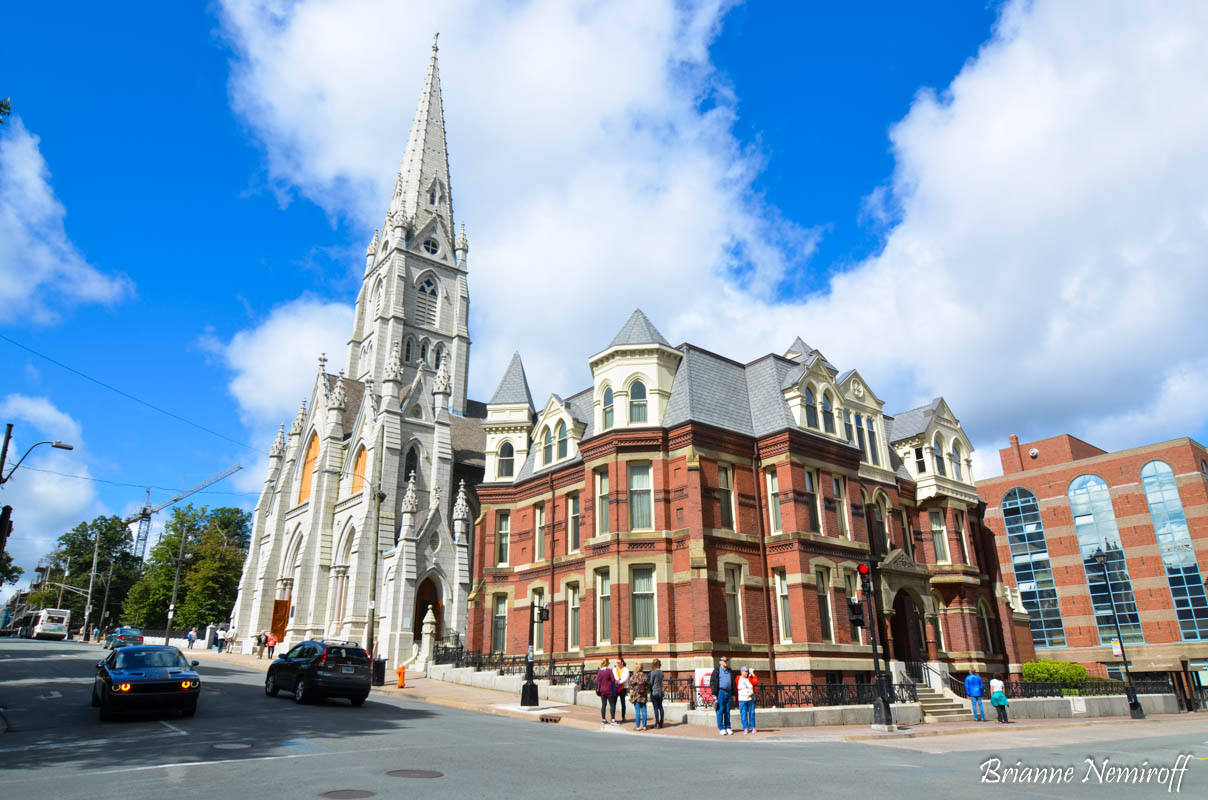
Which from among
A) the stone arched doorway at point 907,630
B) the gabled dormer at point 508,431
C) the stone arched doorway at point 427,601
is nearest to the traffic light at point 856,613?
the stone arched doorway at point 907,630

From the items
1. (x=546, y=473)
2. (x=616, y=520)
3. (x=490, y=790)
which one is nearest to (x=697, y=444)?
(x=616, y=520)

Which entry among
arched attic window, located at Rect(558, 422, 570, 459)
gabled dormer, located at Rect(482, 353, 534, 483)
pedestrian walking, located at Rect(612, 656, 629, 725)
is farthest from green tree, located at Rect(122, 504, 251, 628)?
pedestrian walking, located at Rect(612, 656, 629, 725)

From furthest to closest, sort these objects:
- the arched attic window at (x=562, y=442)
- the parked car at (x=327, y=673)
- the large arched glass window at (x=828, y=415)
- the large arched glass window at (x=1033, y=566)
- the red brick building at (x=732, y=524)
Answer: the large arched glass window at (x=1033, y=566) < the arched attic window at (x=562, y=442) < the large arched glass window at (x=828, y=415) < the red brick building at (x=732, y=524) < the parked car at (x=327, y=673)

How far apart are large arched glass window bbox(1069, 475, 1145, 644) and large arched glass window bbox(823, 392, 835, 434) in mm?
42373

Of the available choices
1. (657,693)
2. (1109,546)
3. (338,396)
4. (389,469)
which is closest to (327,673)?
(657,693)

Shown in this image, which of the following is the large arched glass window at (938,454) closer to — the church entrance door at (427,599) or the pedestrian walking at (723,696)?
the pedestrian walking at (723,696)

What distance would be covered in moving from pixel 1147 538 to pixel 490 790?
65747mm

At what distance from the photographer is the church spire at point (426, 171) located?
7112cm

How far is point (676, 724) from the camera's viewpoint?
19.7 meters

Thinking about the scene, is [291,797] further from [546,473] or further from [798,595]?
[546,473]

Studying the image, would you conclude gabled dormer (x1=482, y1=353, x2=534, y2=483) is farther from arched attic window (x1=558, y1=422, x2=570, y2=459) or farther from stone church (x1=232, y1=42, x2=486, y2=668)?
stone church (x1=232, y1=42, x2=486, y2=668)

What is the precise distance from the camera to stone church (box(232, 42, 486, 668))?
40.5 m

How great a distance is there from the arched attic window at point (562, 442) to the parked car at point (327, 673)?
12.7m

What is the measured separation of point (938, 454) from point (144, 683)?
31.0m
